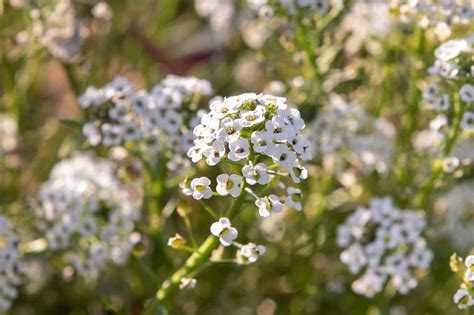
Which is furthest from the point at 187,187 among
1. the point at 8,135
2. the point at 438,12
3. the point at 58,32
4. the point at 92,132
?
the point at 8,135

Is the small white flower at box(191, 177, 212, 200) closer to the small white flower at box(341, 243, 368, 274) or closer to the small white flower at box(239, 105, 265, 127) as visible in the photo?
the small white flower at box(239, 105, 265, 127)

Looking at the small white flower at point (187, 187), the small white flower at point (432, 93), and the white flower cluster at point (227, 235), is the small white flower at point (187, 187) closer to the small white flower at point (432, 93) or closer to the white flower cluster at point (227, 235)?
the white flower cluster at point (227, 235)

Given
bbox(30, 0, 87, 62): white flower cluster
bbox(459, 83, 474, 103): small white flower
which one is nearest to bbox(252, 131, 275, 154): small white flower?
bbox(459, 83, 474, 103): small white flower

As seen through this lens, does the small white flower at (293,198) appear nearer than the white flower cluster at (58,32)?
Yes

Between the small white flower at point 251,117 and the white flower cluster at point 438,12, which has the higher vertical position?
the small white flower at point 251,117

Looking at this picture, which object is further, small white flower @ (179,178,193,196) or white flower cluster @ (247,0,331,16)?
white flower cluster @ (247,0,331,16)

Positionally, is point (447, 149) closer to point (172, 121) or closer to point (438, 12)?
point (438, 12)

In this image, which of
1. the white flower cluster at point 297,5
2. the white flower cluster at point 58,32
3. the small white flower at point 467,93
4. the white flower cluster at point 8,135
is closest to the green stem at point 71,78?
the white flower cluster at point 58,32
